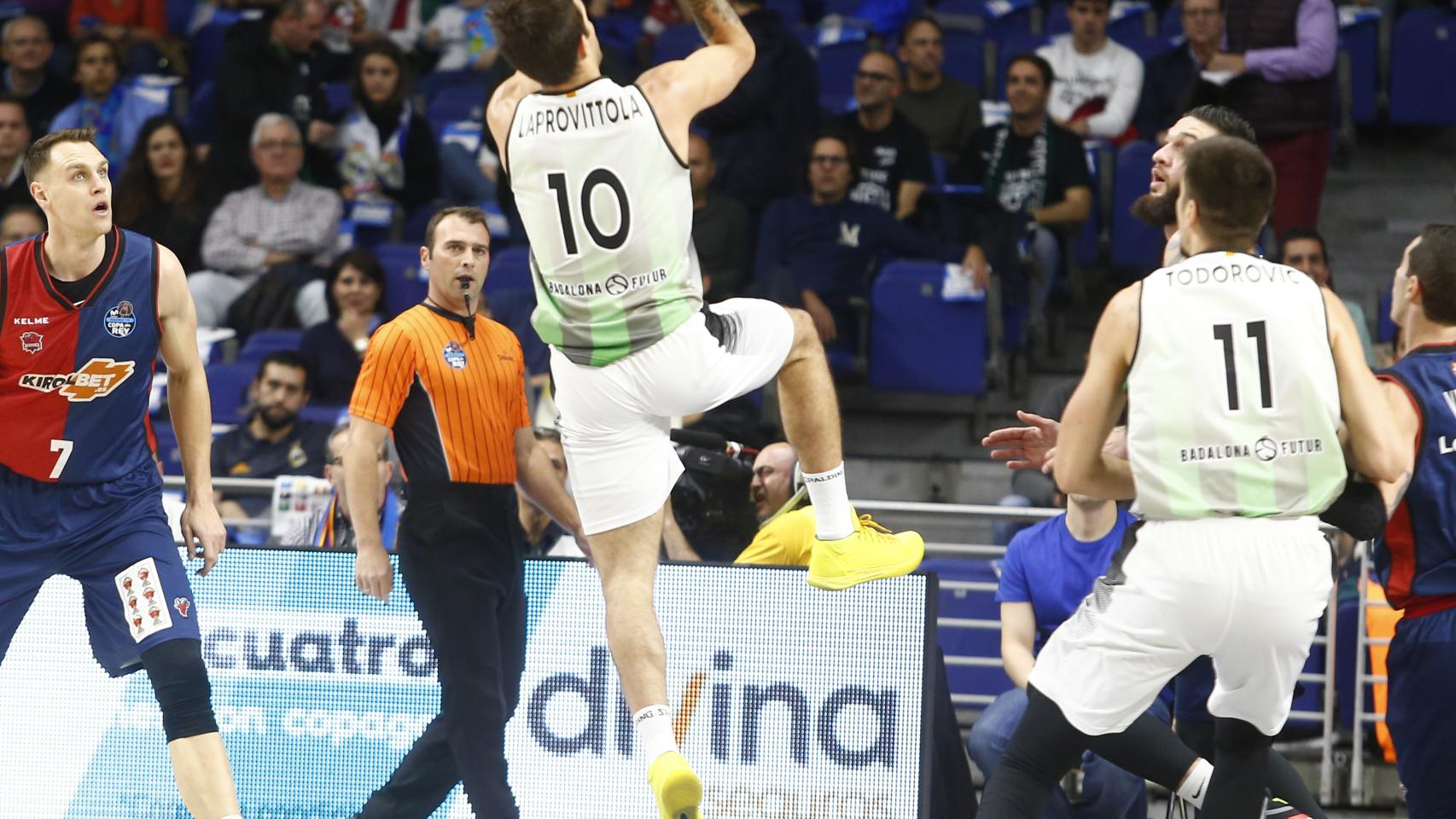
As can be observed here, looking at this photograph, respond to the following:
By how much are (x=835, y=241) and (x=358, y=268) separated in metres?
2.57

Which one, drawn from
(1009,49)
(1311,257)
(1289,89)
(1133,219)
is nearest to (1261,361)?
(1311,257)

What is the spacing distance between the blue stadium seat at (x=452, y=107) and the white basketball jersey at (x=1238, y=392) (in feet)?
26.0

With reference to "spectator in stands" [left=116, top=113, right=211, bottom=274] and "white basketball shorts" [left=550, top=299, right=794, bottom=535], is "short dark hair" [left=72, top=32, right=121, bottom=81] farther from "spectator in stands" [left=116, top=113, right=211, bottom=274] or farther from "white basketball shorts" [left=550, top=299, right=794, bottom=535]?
"white basketball shorts" [left=550, top=299, right=794, bottom=535]

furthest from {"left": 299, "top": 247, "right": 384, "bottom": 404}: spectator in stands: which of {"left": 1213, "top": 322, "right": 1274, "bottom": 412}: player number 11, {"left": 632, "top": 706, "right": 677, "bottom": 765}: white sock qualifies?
{"left": 1213, "top": 322, "right": 1274, "bottom": 412}: player number 11

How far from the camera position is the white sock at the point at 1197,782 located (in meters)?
5.43

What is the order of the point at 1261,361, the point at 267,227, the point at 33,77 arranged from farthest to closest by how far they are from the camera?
the point at 33,77, the point at 267,227, the point at 1261,361

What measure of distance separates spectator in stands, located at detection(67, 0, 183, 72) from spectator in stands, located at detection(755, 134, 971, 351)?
5.24 metres

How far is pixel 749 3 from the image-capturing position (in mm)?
10453

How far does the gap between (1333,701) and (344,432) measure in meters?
4.34

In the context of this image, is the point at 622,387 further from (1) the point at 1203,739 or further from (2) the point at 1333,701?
(2) the point at 1333,701

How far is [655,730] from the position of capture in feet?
16.3

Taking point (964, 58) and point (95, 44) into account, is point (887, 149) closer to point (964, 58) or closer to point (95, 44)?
point (964, 58)

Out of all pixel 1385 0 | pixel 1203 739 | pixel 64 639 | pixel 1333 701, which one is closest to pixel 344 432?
pixel 64 639

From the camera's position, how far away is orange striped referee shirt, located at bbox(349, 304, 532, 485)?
596cm
